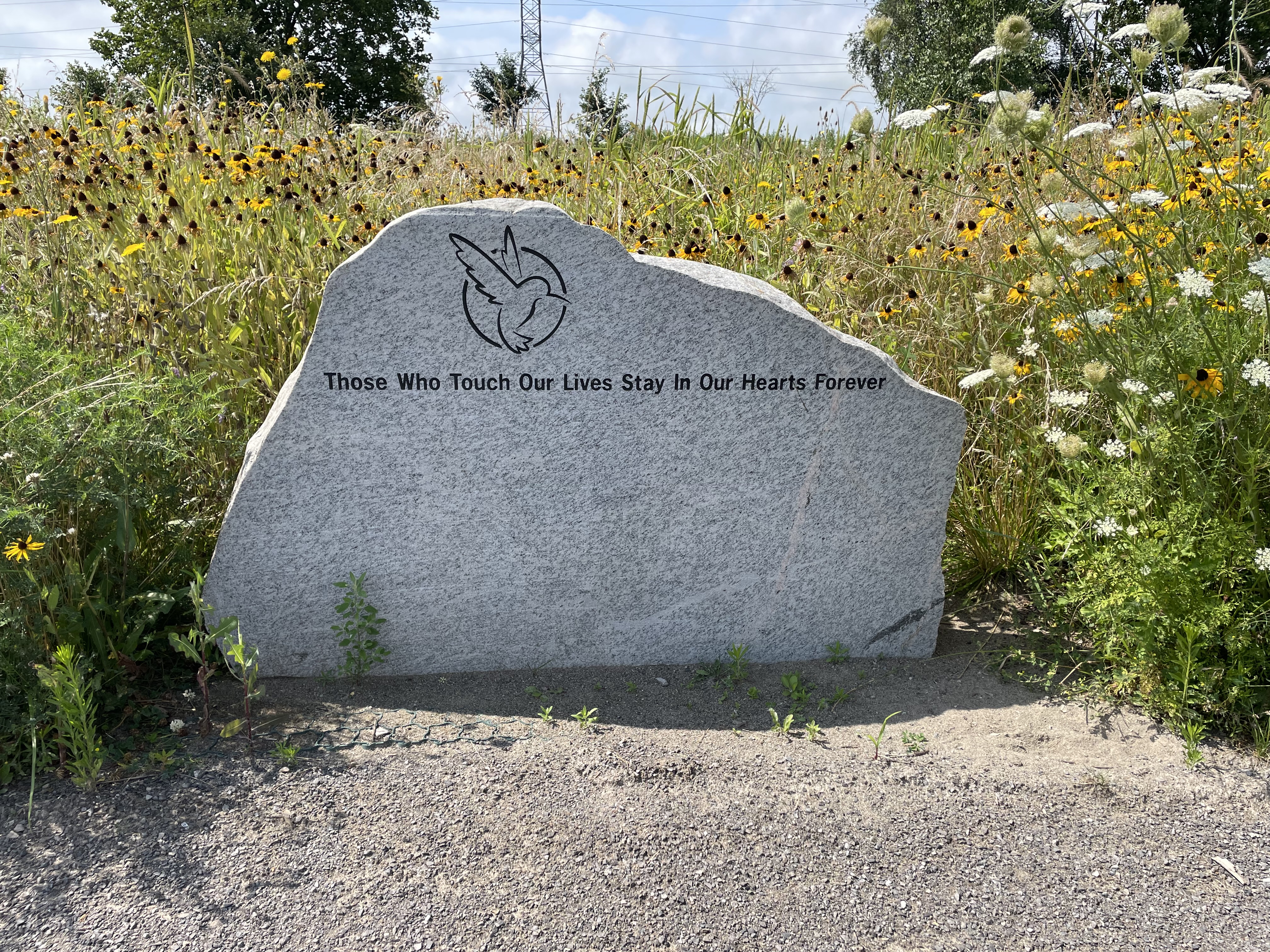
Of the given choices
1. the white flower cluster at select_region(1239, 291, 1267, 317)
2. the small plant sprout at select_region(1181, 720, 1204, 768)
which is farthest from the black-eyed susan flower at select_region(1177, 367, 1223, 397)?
the small plant sprout at select_region(1181, 720, 1204, 768)

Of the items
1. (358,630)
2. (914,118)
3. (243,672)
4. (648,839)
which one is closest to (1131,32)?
(914,118)

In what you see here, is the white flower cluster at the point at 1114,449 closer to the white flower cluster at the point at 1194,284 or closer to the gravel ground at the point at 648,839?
the white flower cluster at the point at 1194,284

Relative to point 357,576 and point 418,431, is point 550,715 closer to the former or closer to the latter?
point 357,576

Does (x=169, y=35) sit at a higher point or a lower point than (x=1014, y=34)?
higher

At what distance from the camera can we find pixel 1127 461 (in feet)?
9.57

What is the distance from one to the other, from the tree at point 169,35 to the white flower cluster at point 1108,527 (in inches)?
791

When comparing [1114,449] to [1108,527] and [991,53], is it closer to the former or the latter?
[1108,527]

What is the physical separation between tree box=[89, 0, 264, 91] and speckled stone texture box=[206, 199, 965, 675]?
18880 mm

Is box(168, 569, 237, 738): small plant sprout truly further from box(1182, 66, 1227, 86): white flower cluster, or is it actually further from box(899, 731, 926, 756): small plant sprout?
box(1182, 66, 1227, 86): white flower cluster

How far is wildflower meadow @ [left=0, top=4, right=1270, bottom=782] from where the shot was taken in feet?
8.30

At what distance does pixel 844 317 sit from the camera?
4.04 m

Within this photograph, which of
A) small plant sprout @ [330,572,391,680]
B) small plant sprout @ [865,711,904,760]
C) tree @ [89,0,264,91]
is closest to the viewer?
A: small plant sprout @ [865,711,904,760]

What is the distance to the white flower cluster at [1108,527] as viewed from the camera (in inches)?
103

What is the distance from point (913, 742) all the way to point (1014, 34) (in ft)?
6.41
